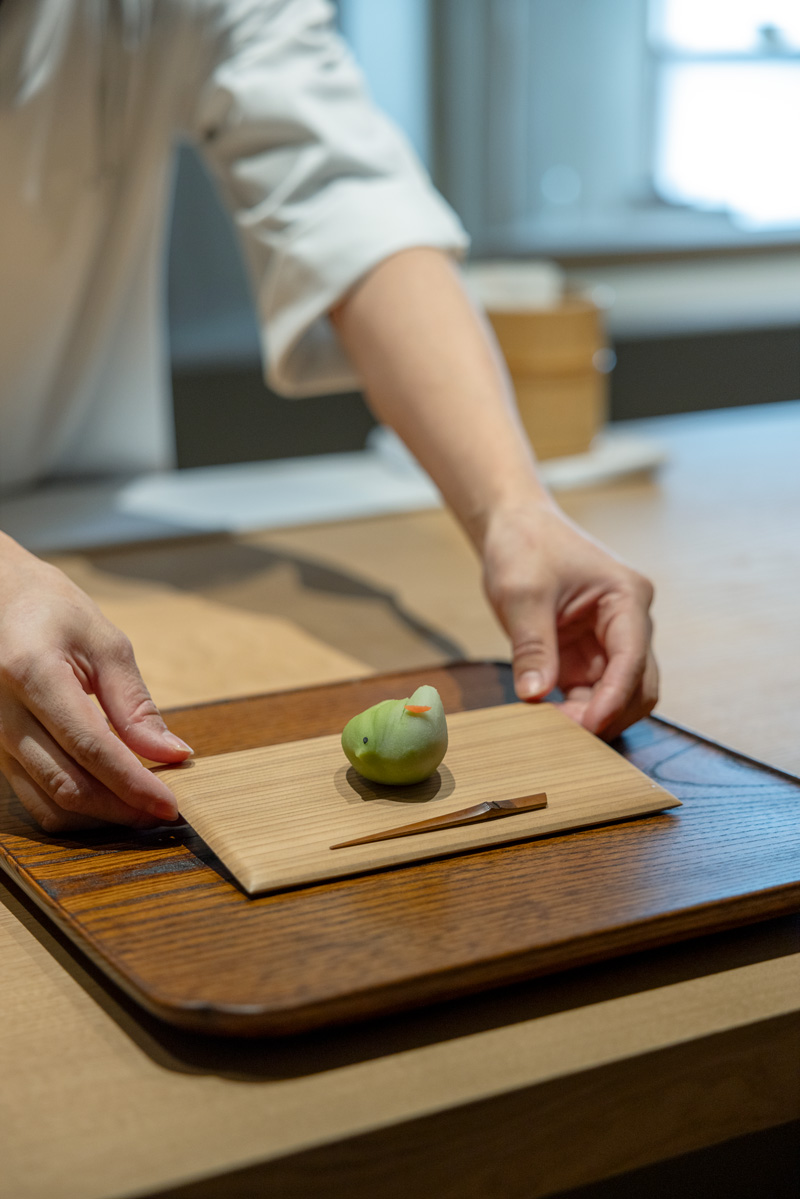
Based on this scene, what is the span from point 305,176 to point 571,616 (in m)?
0.51

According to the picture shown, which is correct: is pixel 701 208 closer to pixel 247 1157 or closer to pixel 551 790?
pixel 551 790

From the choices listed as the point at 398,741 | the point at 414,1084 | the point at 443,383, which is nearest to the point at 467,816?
the point at 398,741

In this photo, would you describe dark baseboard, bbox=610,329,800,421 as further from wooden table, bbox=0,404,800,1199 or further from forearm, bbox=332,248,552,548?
wooden table, bbox=0,404,800,1199

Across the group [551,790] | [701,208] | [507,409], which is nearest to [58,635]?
[551,790]

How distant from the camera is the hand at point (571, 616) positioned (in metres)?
0.74

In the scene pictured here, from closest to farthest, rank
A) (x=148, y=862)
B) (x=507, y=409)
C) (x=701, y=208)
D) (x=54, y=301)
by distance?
(x=148, y=862) < (x=507, y=409) < (x=54, y=301) < (x=701, y=208)

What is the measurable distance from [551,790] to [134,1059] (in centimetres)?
25

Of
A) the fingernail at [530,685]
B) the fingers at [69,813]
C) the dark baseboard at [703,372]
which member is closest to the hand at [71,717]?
the fingers at [69,813]

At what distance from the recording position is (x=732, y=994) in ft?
1.72

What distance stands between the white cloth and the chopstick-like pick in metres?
0.57

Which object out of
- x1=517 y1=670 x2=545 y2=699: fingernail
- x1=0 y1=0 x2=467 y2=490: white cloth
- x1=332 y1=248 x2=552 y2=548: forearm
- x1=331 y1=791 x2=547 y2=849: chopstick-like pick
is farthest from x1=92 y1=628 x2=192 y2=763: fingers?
x1=0 y1=0 x2=467 y2=490: white cloth

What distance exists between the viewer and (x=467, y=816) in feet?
1.95

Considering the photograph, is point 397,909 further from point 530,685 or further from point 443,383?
point 443,383

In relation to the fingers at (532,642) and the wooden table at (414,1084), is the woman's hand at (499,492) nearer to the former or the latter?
the fingers at (532,642)
